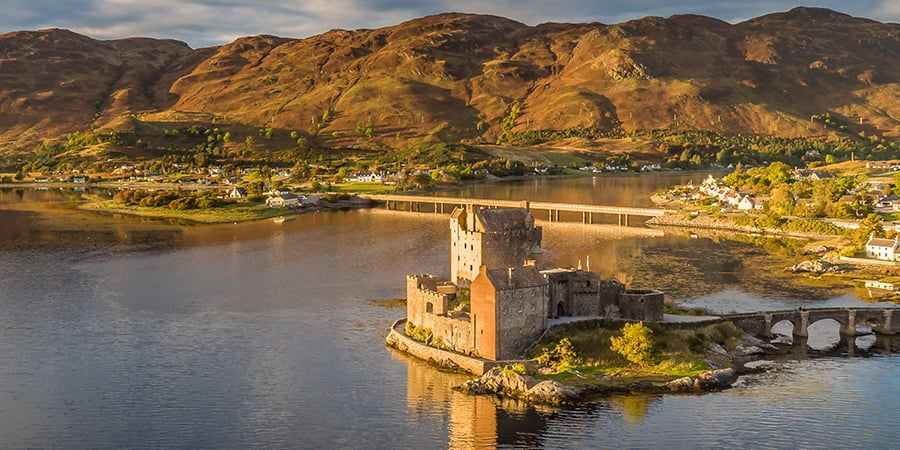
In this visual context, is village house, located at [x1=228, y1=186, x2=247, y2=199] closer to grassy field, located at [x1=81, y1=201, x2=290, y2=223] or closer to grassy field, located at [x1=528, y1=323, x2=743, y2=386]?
grassy field, located at [x1=81, y1=201, x2=290, y2=223]

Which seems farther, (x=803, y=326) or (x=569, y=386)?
(x=803, y=326)

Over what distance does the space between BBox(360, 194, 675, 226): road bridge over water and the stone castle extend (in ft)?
143

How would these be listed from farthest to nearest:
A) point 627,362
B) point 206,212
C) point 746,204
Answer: point 206,212, point 746,204, point 627,362

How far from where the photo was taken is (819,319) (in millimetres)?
56250

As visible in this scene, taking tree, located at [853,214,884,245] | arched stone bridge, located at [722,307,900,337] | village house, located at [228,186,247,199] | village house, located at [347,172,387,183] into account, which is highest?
village house, located at [347,172,387,183]

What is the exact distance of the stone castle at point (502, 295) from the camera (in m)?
46.8

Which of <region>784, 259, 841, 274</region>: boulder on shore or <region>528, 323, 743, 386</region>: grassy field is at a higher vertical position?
<region>784, 259, 841, 274</region>: boulder on shore

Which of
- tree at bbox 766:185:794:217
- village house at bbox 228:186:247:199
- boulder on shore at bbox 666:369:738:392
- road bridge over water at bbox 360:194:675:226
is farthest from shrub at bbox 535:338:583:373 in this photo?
village house at bbox 228:186:247:199

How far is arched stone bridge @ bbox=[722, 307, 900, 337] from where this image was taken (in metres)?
55.2

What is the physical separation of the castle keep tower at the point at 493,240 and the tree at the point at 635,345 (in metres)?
11.1

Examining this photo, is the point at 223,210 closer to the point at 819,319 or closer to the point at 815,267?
the point at 815,267

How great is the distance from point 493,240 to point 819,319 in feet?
71.6

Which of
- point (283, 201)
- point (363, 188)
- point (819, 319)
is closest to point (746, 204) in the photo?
point (283, 201)

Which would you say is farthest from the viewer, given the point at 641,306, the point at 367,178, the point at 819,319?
the point at 367,178
